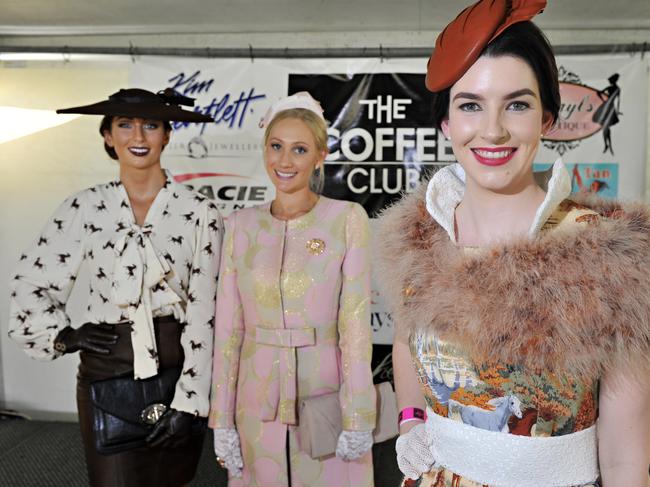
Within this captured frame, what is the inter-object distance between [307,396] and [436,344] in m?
1.13

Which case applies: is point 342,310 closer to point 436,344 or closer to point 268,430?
point 268,430

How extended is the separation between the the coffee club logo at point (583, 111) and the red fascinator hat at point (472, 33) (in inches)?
129

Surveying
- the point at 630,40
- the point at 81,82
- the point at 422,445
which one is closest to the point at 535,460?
the point at 422,445

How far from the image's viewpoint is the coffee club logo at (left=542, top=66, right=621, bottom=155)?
4336 millimetres

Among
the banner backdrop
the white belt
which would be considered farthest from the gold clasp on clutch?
the banner backdrop

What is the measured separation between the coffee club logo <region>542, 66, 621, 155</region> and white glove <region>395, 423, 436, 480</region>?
330 centimetres

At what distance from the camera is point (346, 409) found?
233cm

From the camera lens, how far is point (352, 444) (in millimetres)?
2305

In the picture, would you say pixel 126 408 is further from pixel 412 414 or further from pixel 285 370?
pixel 412 414

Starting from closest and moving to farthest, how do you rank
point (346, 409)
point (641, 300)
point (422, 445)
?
point (641, 300)
point (422, 445)
point (346, 409)

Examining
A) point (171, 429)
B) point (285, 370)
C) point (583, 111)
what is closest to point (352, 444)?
point (285, 370)

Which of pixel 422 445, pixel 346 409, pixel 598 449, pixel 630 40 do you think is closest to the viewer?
pixel 598 449

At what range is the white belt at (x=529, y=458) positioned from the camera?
1.23 m

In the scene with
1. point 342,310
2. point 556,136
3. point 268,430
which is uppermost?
point 556,136
